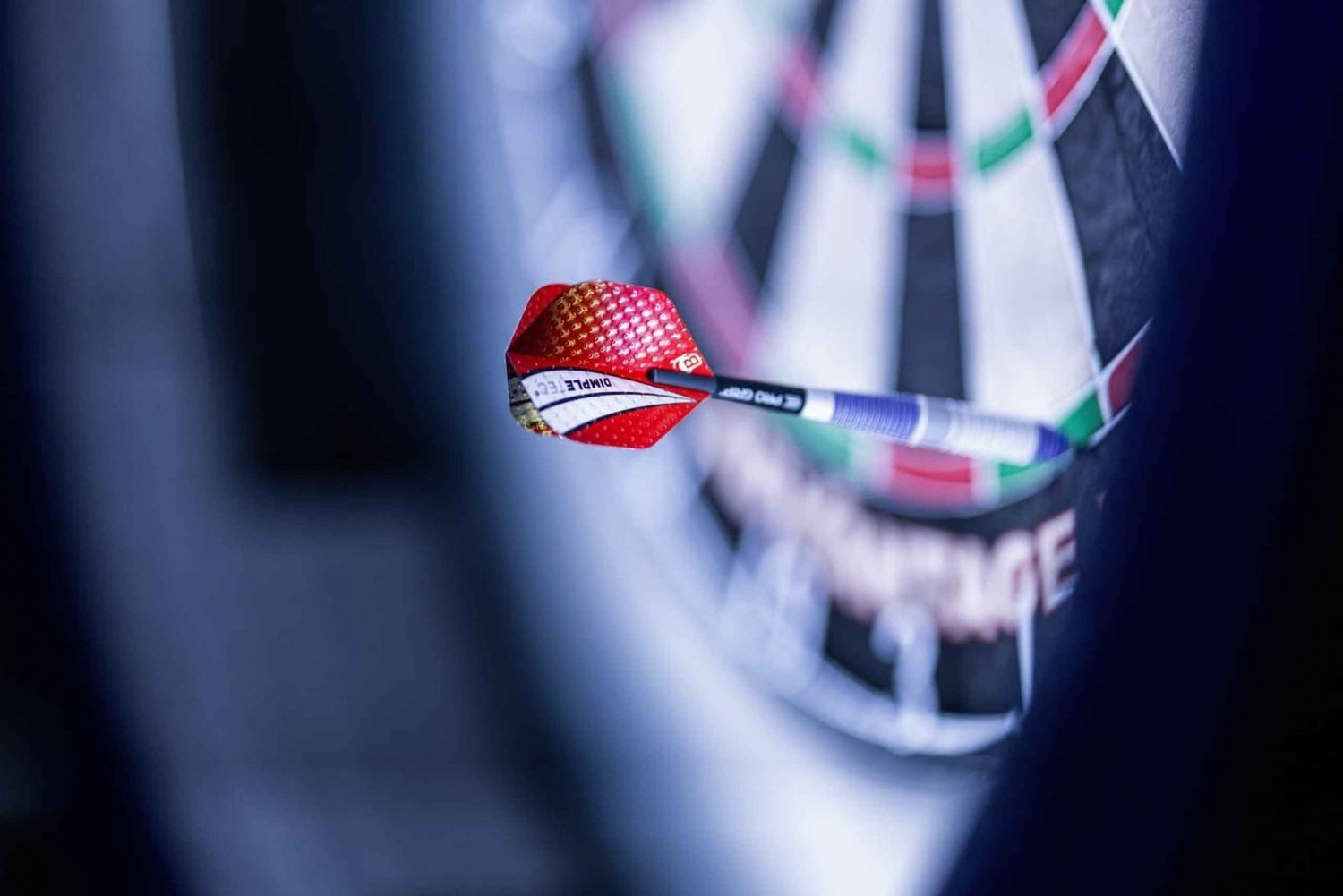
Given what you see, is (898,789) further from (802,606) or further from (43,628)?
(43,628)

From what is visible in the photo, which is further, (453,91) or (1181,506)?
(1181,506)

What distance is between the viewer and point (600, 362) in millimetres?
591

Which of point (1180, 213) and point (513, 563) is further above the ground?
point (1180, 213)

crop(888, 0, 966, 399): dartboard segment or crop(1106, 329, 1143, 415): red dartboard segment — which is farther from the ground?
crop(888, 0, 966, 399): dartboard segment

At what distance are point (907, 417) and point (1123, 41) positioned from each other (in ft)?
1.06

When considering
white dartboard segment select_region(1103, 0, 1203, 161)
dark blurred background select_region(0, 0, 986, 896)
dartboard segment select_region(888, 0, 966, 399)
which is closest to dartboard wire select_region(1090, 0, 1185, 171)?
white dartboard segment select_region(1103, 0, 1203, 161)

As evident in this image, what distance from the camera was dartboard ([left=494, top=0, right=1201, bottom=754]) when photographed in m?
0.70

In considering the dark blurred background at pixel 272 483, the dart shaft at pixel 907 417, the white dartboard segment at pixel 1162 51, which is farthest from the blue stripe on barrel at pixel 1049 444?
the dark blurred background at pixel 272 483

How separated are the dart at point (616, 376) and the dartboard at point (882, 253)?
0.33 feet

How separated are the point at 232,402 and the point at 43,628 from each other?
19 centimetres

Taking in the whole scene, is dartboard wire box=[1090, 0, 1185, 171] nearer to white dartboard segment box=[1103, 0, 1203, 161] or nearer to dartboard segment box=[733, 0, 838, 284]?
white dartboard segment box=[1103, 0, 1203, 161]

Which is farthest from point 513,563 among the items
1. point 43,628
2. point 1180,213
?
point 1180,213

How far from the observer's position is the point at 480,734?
0.70 metres

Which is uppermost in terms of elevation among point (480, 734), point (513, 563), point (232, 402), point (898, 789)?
point (232, 402)
